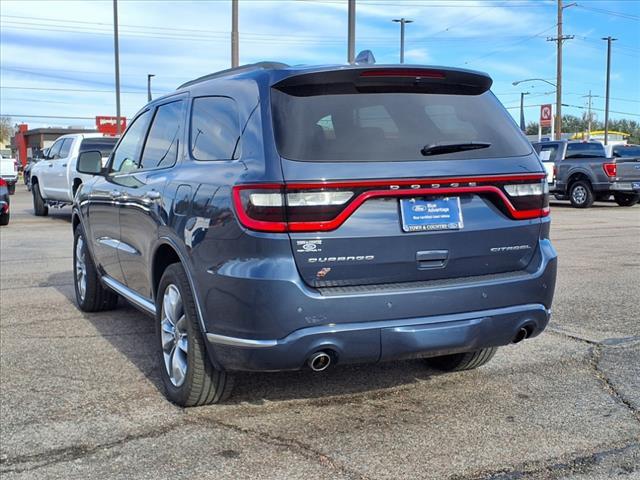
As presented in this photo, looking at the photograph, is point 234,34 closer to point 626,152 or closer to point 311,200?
point 626,152

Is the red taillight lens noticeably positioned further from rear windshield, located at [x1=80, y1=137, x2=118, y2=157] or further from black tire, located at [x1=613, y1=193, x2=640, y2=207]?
rear windshield, located at [x1=80, y1=137, x2=118, y2=157]

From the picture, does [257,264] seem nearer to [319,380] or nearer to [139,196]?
[319,380]

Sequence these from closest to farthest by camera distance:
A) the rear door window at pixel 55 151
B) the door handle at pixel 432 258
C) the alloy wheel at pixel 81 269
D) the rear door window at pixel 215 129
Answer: the door handle at pixel 432 258 → the rear door window at pixel 215 129 → the alloy wheel at pixel 81 269 → the rear door window at pixel 55 151

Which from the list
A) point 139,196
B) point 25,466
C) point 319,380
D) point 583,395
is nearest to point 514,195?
point 583,395

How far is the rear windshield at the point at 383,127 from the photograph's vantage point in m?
3.61

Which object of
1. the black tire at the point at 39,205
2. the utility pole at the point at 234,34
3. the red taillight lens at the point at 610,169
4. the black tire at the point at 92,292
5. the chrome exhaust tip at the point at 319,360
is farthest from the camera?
the utility pole at the point at 234,34

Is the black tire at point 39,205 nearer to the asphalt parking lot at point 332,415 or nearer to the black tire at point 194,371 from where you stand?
the asphalt parking lot at point 332,415

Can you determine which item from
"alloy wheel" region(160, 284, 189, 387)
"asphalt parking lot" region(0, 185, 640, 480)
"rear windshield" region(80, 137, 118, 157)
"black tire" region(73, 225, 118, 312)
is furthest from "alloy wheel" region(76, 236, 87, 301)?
"rear windshield" region(80, 137, 118, 157)

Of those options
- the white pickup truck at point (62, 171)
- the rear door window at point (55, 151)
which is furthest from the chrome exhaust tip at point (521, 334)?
the rear door window at point (55, 151)

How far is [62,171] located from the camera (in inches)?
635

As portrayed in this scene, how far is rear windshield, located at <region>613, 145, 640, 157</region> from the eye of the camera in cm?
2097

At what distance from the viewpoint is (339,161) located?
356 centimetres

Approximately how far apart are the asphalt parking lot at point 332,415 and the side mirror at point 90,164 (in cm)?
133

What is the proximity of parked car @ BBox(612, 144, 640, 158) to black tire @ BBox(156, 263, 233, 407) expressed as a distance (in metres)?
19.2
